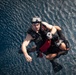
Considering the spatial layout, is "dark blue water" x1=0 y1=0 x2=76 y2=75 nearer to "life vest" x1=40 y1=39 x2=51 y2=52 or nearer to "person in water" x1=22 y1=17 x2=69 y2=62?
"person in water" x1=22 y1=17 x2=69 y2=62

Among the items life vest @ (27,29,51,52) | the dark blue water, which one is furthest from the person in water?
the dark blue water

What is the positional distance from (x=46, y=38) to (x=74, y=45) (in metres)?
2.07

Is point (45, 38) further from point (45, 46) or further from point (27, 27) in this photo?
point (27, 27)

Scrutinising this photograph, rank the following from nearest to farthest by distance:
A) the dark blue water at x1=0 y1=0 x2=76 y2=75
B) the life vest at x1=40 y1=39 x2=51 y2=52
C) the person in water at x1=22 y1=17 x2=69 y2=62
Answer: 1. the person in water at x1=22 y1=17 x2=69 y2=62
2. the life vest at x1=40 y1=39 x2=51 y2=52
3. the dark blue water at x1=0 y1=0 x2=76 y2=75

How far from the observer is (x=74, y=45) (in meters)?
7.62

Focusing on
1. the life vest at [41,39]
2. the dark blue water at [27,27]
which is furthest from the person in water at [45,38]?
the dark blue water at [27,27]

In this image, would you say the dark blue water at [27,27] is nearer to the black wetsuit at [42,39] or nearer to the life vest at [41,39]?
the black wetsuit at [42,39]

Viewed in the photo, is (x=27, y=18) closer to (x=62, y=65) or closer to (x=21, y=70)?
(x=21, y=70)

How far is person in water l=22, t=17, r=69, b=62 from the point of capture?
5730mm

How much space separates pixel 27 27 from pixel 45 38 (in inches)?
137

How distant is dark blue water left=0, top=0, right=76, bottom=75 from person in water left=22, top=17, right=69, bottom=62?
1.38m

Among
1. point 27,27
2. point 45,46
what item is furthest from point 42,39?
point 27,27

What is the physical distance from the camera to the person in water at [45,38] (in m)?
5.73

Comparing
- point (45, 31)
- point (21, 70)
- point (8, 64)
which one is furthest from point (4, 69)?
point (45, 31)
